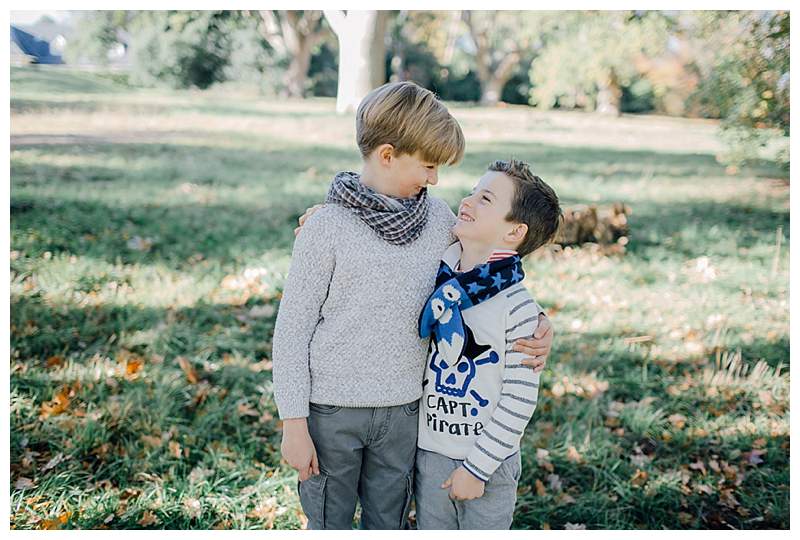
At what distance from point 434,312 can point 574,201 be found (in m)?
→ 6.14

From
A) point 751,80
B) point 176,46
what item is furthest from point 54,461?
point 176,46

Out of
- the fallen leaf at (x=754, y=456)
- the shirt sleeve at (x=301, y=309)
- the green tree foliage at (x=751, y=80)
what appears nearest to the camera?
the shirt sleeve at (x=301, y=309)

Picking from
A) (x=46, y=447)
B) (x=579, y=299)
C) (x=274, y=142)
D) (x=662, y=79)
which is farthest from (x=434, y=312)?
(x=662, y=79)

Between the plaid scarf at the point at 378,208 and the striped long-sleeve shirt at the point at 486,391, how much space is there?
166mm

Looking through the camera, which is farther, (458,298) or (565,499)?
(565,499)

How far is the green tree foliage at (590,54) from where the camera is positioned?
510 inches

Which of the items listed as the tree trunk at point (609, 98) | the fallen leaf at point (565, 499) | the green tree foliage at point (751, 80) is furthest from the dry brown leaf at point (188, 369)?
the tree trunk at point (609, 98)

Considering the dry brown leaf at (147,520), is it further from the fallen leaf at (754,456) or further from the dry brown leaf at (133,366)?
the fallen leaf at (754,456)

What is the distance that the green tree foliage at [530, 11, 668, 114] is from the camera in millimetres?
12953

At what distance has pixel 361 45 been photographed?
889 centimetres

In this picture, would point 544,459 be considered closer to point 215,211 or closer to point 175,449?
point 175,449

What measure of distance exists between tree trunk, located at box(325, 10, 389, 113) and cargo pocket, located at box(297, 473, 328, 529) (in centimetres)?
751

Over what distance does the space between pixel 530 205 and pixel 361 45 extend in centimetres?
757

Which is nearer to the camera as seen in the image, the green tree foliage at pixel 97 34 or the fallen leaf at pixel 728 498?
the fallen leaf at pixel 728 498
